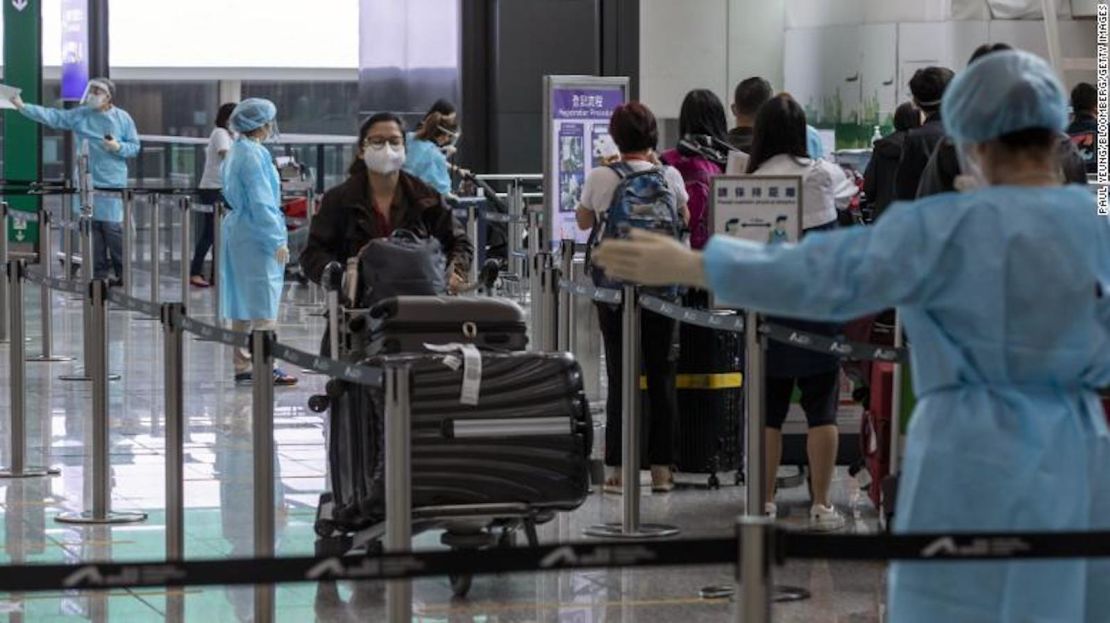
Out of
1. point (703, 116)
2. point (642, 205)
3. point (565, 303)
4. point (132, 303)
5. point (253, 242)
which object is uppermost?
point (703, 116)

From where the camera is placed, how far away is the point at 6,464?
1046cm

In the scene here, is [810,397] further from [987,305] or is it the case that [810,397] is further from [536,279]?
[987,305]

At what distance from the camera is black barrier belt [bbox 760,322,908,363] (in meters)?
7.19

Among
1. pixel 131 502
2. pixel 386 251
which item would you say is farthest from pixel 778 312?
pixel 131 502

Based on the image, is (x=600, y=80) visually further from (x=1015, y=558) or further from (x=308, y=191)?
(x=1015, y=558)

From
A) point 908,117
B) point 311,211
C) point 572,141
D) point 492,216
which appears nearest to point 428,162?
point 492,216

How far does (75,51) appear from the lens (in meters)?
23.8

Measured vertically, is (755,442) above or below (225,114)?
below

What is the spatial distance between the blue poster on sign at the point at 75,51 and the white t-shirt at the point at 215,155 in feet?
10.7

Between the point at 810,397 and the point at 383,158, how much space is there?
6.21 ft

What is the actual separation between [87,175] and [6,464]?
7.94 metres

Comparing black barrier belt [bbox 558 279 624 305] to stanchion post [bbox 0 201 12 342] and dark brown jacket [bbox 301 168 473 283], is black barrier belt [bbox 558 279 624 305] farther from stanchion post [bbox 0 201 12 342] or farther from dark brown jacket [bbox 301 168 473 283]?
Answer: stanchion post [bbox 0 201 12 342]

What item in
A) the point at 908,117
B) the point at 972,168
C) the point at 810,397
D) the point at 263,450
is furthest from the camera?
the point at 908,117

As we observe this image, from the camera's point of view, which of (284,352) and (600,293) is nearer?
(284,352)
